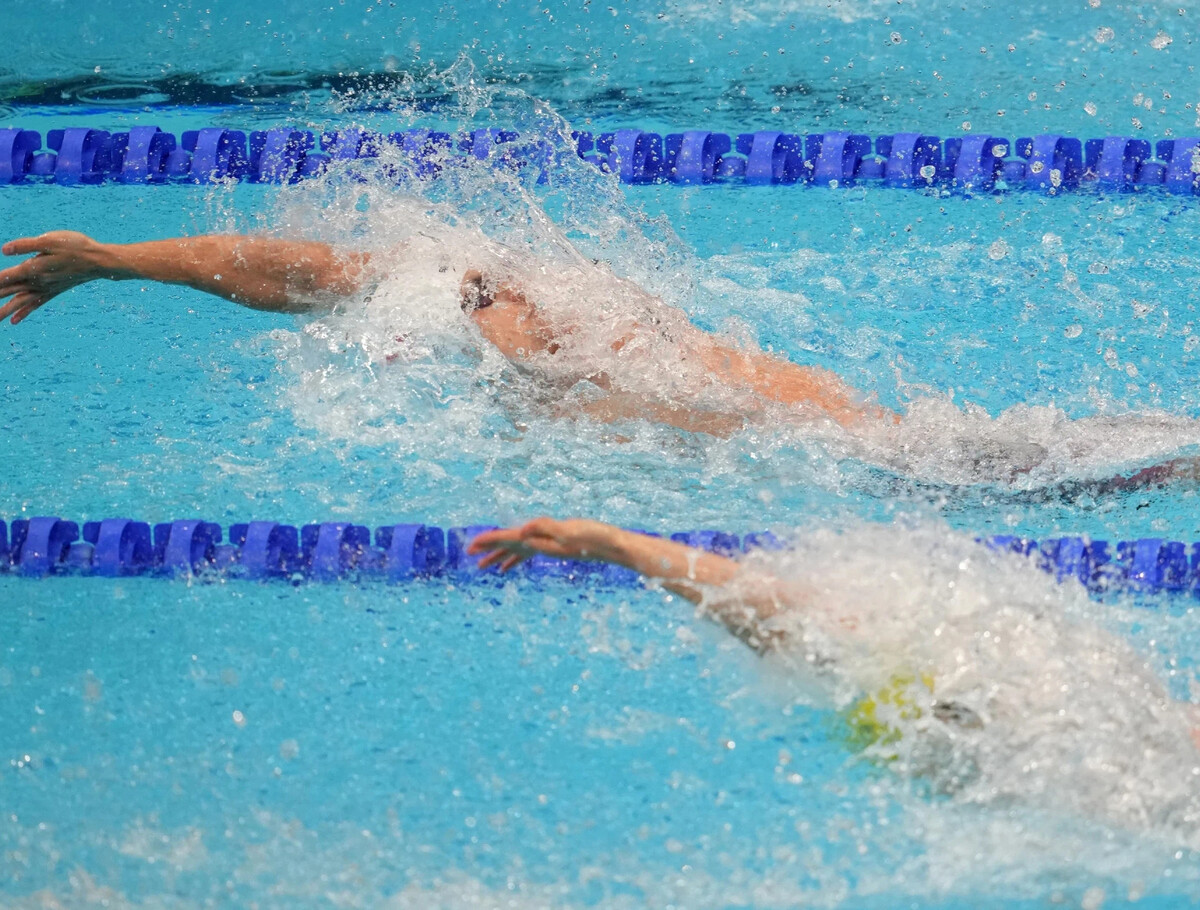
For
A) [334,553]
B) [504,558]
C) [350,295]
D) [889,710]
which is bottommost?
[334,553]

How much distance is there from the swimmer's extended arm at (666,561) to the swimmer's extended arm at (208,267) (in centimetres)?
95

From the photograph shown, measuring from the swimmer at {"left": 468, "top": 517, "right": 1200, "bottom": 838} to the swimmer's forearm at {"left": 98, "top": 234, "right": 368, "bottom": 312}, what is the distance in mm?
891

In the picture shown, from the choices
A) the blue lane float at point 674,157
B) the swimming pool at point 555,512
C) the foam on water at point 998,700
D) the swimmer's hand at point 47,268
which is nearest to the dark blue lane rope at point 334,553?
the swimming pool at point 555,512

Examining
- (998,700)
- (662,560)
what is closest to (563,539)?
(662,560)

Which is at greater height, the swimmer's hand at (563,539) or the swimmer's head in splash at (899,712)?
the swimmer's hand at (563,539)

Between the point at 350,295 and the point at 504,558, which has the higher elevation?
the point at 350,295

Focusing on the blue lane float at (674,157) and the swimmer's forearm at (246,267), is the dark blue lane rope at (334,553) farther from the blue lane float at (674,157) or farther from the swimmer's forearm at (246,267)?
the blue lane float at (674,157)

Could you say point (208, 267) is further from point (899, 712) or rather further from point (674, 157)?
point (674, 157)

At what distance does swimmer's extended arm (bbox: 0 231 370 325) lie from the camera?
251 centimetres

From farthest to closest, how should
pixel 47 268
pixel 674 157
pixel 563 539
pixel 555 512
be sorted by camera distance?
1. pixel 674 157
2. pixel 555 512
3. pixel 47 268
4. pixel 563 539

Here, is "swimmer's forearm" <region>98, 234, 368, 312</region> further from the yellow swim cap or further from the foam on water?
the yellow swim cap

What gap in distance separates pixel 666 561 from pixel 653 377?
2.88 feet

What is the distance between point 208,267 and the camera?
257 centimetres

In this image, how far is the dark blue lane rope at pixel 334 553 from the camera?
8.02ft
